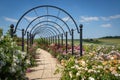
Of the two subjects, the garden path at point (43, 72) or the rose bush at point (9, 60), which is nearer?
the rose bush at point (9, 60)

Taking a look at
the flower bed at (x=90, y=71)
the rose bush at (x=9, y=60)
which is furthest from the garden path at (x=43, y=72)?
the rose bush at (x=9, y=60)

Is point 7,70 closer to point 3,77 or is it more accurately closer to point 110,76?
point 3,77

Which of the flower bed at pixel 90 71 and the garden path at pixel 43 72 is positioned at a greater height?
the flower bed at pixel 90 71

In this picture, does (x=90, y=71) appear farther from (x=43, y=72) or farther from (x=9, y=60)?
(x=43, y=72)

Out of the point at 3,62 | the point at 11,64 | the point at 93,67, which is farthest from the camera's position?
the point at 93,67

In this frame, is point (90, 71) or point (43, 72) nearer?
point (90, 71)

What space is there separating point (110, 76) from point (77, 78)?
678 millimetres

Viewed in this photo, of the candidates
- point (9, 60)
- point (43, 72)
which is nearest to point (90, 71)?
point (9, 60)

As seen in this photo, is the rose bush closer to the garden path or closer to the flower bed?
the flower bed

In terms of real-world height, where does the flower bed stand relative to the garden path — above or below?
above

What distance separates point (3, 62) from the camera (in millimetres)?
5172

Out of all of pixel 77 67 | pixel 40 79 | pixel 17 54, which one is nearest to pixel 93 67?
pixel 77 67

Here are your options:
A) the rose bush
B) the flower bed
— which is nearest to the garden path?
the flower bed

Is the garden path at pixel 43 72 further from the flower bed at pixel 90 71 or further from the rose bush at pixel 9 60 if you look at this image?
the rose bush at pixel 9 60
